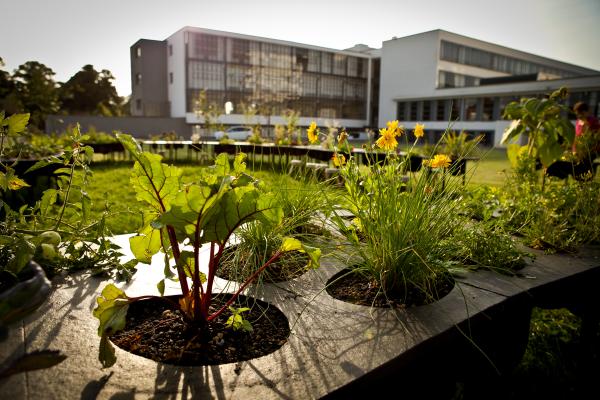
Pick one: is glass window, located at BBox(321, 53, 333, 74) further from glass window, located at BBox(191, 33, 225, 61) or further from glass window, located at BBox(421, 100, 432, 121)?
glass window, located at BBox(421, 100, 432, 121)

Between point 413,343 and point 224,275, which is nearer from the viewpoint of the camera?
point 413,343

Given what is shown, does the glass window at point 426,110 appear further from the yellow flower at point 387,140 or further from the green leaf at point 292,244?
the green leaf at point 292,244

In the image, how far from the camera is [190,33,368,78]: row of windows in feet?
118

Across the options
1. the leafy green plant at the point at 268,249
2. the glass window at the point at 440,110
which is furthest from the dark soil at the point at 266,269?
the glass window at the point at 440,110

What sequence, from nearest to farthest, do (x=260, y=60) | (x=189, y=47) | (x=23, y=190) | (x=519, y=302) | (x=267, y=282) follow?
(x=519, y=302)
(x=267, y=282)
(x=23, y=190)
(x=189, y=47)
(x=260, y=60)

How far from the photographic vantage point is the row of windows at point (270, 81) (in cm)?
3606

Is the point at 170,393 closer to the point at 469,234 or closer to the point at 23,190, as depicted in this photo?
the point at 469,234

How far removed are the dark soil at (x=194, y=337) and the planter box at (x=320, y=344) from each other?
0.05m

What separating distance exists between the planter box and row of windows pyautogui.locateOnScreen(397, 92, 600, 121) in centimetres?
2788

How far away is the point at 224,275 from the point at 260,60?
40442 mm

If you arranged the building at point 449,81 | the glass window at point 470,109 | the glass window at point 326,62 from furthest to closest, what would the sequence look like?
the glass window at point 326,62
the glass window at point 470,109
the building at point 449,81

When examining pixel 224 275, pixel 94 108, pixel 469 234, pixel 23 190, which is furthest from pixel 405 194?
pixel 94 108

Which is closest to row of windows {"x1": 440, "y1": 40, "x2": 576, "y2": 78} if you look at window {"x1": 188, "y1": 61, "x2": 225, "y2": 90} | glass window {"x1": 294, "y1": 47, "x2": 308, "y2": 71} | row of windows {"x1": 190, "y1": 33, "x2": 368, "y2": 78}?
row of windows {"x1": 190, "y1": 33, "x2": 368, "y2": 78}

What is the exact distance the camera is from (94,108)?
41.9 meters
